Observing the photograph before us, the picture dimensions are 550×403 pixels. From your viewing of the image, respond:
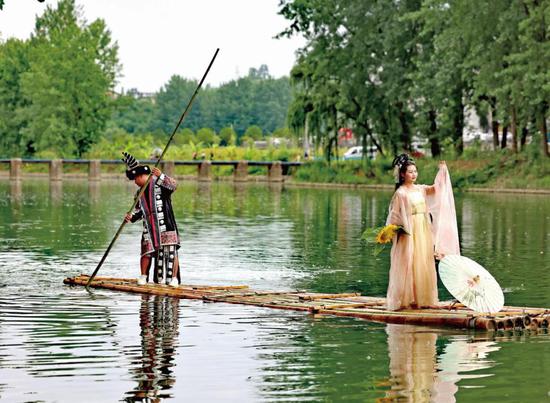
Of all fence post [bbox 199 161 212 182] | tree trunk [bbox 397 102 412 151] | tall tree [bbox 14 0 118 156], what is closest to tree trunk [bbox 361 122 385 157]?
tree trunk [bbox 397 102 412 151]

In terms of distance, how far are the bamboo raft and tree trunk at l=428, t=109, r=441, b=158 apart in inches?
2027

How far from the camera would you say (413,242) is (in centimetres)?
1767

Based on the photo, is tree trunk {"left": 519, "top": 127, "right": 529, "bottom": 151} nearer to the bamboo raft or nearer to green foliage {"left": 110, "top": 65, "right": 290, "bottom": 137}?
the bamboo raft

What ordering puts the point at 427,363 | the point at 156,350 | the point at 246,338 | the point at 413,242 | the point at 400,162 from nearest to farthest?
the point at 427,363 → the point at 156,350 → the point at 246,338 → the point at 400,162 → the point at 413,242

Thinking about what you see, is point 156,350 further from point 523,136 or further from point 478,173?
point 523,136

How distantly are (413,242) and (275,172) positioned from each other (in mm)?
73944

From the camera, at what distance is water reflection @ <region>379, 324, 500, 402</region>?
1292 cm

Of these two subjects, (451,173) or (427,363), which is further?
(451,173)

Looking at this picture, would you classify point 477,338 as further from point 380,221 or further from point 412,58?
point 412,58

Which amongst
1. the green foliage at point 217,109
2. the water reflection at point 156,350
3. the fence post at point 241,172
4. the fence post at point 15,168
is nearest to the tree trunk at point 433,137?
the fence post at point 241,172

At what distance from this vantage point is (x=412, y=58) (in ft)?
233

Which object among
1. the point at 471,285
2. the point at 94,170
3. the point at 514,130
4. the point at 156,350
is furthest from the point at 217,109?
the point at 156,350

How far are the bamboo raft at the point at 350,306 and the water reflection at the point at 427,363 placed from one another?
298 mm

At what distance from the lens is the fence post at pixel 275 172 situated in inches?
3580
